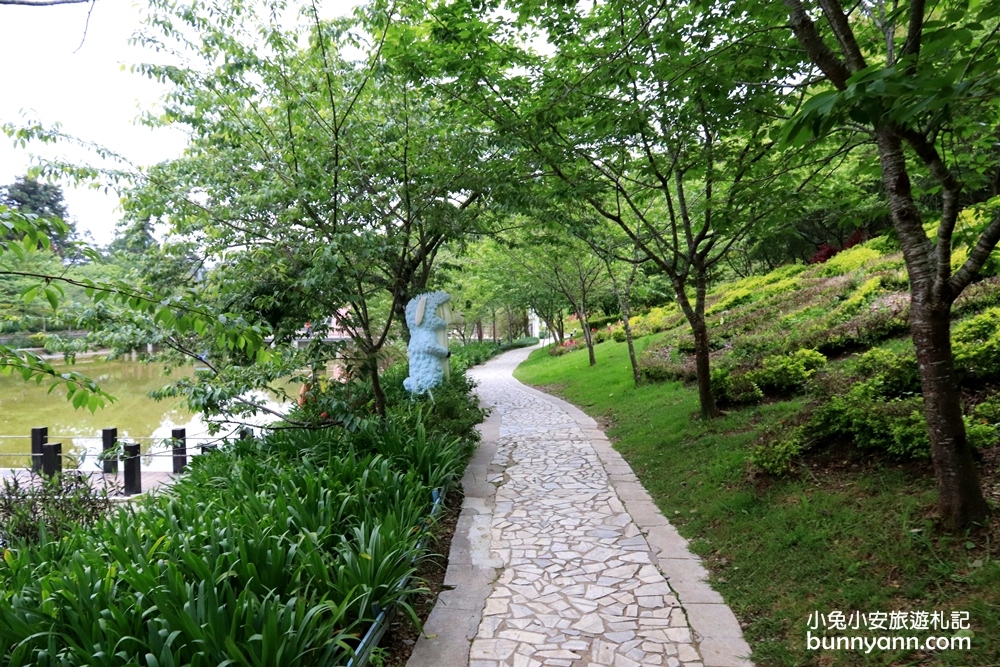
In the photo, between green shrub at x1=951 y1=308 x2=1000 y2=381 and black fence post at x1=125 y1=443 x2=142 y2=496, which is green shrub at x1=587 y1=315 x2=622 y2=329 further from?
black fence post at x1=125 y1=443 x2=142 y2=496

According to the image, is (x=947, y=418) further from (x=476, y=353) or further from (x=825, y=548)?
(x=476, y=353)

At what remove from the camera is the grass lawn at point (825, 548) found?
8.26 ft

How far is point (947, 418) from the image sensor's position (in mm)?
2879

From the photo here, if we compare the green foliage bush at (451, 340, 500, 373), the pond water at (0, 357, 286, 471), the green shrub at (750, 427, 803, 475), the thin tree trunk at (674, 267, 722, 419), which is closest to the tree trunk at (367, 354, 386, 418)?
the green shrub at (750, 427, 803, 475)

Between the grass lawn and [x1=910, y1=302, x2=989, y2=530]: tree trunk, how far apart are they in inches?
6.2

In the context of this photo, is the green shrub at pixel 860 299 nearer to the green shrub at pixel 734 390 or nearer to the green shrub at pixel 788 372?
the green shrub at pixel 788 372

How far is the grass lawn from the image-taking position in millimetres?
2518

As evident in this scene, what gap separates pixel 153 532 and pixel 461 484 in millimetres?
3004

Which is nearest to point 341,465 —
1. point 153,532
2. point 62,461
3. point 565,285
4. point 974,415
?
point 153,532

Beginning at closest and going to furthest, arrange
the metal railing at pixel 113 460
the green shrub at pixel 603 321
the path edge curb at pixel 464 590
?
the path edge curb at pixel 464 590
the metal railing at pixel 113 460
the green shrub at pixel 603 321

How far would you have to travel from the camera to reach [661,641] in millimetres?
2818

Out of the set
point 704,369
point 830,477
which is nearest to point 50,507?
Result: point 830,477

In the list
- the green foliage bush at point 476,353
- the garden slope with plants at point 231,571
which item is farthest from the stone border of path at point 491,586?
the green foliage bush at point 476,353

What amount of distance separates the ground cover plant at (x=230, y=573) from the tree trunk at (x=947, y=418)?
3.08 meters
